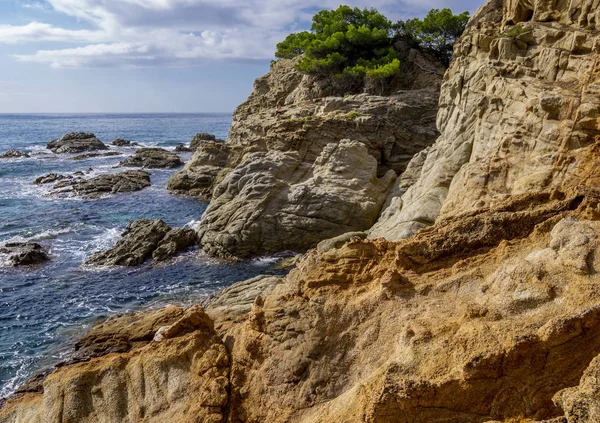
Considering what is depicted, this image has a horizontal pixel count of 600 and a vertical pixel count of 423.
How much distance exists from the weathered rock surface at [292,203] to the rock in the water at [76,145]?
6583 cm

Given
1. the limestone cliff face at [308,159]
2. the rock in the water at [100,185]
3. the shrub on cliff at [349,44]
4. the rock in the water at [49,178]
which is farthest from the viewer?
the rock in the water at [49,178]

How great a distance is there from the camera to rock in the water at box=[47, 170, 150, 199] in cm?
5066

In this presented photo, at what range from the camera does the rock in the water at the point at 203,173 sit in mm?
50000

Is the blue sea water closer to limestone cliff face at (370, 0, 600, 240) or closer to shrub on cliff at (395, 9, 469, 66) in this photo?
limestone cliff face at (370, 0, 600, 240)

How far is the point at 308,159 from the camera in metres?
41.1

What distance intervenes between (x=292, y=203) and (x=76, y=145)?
7384 cm

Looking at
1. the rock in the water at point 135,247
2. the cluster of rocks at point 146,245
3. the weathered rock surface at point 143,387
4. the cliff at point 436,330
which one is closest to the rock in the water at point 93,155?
the rock in the water at point 135,247

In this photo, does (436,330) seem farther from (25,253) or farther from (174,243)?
(25,253)

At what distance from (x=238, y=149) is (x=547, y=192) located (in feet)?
142

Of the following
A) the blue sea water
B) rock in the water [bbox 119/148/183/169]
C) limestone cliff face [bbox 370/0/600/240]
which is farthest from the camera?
rock in the water [bbox 119/148/183/169]

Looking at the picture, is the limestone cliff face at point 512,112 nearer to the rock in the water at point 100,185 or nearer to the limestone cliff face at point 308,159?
the limestone cliff face at point 308,159

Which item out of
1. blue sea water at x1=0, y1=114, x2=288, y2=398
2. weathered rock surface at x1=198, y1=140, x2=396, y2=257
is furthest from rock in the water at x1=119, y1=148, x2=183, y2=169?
weathered rock surface at x1=198, y1=140, x2=396, y2=257

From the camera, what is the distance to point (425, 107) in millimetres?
45000

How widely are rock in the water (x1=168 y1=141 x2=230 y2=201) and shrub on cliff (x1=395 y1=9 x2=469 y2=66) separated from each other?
28.3 meters
